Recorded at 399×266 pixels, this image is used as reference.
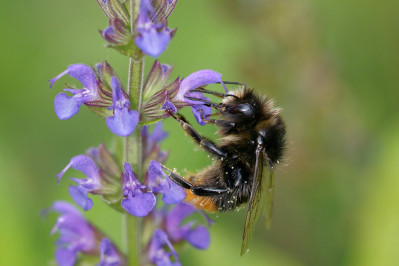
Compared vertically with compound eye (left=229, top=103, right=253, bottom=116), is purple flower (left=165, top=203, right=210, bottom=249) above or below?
below

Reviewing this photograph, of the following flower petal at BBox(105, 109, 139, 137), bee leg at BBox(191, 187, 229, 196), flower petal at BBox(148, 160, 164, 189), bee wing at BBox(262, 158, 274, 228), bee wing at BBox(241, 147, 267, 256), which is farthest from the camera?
bee wing at BBox(262, 158, 274, 228)

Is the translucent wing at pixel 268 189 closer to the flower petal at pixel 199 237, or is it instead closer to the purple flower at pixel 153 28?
the flower petal at pixel 199 237

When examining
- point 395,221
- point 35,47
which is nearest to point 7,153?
point 35,47

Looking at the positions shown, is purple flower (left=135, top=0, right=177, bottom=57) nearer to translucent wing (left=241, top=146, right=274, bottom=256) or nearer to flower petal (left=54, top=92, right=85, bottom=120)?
flower petal (left=54, top=92, right=85, bottom=120)

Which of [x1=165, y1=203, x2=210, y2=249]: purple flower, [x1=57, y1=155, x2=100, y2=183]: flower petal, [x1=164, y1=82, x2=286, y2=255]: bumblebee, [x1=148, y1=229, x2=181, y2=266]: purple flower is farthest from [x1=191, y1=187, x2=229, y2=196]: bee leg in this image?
[x1=57, y1=155, x2=100, y2=183]: flower petal

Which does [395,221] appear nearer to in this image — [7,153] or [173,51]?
[173,51]

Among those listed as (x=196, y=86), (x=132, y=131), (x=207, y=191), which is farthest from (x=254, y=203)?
(x=132, y=131)
